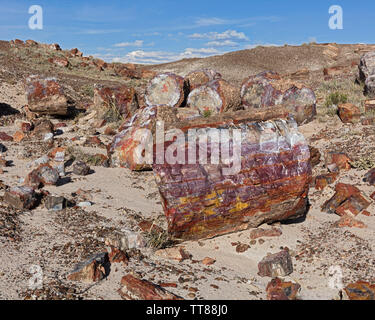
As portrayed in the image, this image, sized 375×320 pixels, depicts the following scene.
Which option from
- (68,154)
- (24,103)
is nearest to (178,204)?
(68,154)

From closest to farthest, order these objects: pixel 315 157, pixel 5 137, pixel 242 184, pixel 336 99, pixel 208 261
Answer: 1. pixel 208 261
2. pixel 242 184
3. pixel 315 157
4. pixel 5 137
5. pixel 336 99

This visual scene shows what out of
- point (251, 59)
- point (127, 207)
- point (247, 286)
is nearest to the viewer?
point (247, 286)

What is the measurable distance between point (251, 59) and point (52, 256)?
2606 centimetres

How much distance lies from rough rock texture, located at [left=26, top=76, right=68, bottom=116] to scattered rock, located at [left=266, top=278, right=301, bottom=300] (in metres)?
7.07

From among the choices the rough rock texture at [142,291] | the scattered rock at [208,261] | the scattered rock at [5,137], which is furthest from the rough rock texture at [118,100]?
the rough rock texture at [142,291]

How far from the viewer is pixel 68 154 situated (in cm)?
633

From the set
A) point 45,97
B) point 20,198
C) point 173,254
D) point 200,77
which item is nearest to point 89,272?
point 173,254

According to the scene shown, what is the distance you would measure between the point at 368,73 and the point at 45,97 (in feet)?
26.4

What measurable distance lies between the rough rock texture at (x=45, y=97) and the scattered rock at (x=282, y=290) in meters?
7.07

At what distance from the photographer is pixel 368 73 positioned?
985 centimetres

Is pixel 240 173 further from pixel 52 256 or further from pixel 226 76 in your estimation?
pixel 226 76

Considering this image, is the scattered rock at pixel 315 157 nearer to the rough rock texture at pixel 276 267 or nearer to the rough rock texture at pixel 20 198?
the rough rock texture at pixel 276 267

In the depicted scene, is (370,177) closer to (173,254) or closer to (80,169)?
(173,254)

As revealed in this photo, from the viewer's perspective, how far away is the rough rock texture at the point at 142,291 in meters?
2.69
